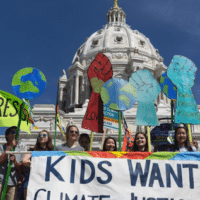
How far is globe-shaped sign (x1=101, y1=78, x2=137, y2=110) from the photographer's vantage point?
21.9 ft

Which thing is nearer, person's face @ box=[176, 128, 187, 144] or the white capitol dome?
person's face @ box=[176, 128, 187, 144]

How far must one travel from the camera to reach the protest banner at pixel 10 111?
20.5 ft

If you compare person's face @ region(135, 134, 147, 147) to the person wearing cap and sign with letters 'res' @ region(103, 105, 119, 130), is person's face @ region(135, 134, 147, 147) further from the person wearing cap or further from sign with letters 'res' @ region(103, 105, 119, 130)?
sign with letters 'res' @ region(103, 105, 119, 130)

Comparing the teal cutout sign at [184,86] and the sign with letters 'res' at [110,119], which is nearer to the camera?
the teal cutout sign at [184,86]

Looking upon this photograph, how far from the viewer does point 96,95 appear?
7332 mm

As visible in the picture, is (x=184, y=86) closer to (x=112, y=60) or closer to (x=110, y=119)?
(x=110, y=119)

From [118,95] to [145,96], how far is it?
0.59 metres

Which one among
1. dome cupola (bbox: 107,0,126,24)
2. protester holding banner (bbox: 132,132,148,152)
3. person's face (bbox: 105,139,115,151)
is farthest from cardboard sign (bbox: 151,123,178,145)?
dome cupola (bbox: 107,0,126,24)

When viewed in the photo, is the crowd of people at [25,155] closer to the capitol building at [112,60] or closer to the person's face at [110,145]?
the person's face at [110,145]

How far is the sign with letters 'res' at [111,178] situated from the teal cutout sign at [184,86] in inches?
55.4

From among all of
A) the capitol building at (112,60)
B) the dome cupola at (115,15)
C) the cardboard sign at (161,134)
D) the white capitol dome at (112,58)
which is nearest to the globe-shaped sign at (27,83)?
the cardboard sign at (161,134)

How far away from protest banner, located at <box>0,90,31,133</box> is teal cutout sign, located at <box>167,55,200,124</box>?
10.4 feet

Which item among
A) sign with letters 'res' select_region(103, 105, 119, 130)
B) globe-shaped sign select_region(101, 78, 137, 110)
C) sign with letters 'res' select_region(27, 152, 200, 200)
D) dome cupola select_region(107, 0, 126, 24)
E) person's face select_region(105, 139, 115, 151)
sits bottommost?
sign with letters 'res' select_region(27, 152, 200, 200)

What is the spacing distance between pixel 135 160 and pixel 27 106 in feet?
8.23
